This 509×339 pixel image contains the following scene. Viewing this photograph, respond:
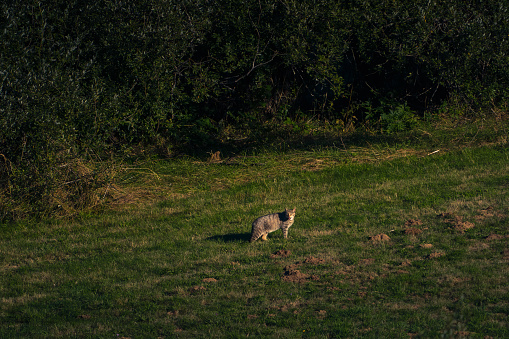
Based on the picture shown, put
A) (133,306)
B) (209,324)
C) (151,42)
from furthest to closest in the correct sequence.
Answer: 1. (151,42)
2. (133,306)
3. (209,324)

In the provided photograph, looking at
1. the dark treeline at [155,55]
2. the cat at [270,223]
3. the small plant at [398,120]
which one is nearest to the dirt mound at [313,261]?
the cat at [270,223]

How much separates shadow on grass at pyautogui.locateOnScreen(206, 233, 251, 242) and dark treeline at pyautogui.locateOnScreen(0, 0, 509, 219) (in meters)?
3.69

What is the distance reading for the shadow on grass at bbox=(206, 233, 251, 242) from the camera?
993 centimetres

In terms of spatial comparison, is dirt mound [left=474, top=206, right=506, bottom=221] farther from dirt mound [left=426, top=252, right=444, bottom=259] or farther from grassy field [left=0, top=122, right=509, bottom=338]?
dirt mound [left=426, top=252, right=444, bottom=259]

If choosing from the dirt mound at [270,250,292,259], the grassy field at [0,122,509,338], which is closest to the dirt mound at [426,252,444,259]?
the grassy field at [0,122,509,338]

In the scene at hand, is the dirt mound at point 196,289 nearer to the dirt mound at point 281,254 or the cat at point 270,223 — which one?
the dirt mound at point 281,254

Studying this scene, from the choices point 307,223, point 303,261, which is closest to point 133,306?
point 303,261

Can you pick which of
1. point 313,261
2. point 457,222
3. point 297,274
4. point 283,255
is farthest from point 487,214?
point 297,274

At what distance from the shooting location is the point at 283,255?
8922mm

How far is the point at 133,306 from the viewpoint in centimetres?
732

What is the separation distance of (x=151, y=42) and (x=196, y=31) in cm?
136

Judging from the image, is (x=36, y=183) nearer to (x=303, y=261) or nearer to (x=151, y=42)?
(x=151, y=42)

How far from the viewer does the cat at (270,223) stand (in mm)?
9508

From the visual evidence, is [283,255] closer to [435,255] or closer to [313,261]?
[313,261]
